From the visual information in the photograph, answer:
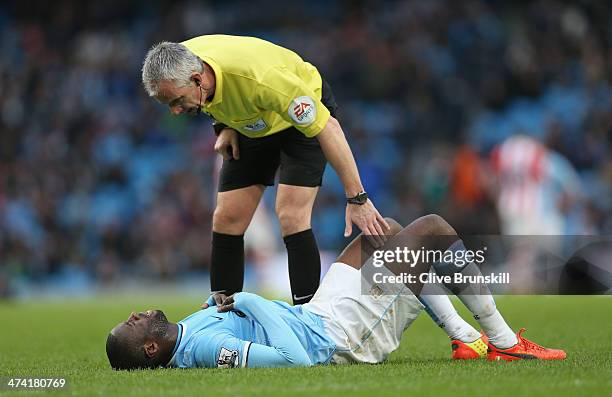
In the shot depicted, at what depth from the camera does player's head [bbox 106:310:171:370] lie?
523 centimetres

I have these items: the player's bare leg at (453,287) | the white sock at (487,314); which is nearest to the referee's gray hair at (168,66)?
the player's bare leg at (453,287)

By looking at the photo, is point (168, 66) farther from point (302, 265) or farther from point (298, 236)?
point (302, 265)

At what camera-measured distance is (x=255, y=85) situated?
18.5 feet

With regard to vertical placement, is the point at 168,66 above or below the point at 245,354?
above

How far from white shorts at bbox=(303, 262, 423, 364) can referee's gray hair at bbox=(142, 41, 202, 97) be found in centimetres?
132

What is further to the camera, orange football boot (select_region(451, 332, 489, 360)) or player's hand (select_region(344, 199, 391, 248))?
orange football boot (select_region(451, 332, 489, 360))

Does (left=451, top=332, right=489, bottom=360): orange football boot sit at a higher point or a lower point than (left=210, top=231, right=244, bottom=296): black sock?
lower

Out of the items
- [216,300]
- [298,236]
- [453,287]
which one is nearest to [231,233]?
[298,236]

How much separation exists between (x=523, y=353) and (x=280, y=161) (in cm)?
207

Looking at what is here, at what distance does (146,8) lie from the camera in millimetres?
21375

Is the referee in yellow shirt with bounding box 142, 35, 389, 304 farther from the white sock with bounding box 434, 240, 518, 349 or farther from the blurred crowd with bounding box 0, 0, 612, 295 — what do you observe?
the blurred crowd with bounding box 0, 0, 612, 295

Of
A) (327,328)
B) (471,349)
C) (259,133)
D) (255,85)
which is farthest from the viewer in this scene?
(259,133)

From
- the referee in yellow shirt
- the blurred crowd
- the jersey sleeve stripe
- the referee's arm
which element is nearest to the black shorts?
the referee in yellow shirt

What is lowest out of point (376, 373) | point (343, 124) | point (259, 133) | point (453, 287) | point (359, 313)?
point (376, 373)
